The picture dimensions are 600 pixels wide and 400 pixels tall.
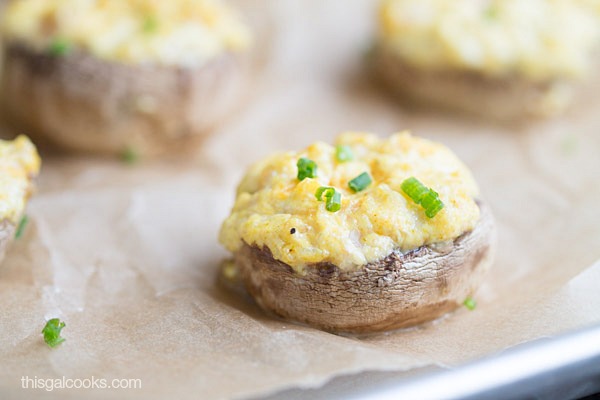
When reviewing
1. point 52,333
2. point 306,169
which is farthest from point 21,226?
point 306,169

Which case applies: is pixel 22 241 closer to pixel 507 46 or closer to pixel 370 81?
pixel 370 81

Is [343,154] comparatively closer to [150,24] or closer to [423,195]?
[423,195]

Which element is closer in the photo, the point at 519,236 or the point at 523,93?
the point at 519,236

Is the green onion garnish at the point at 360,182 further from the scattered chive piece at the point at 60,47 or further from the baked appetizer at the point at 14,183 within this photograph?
the scattered chive piece at the point at 60,47

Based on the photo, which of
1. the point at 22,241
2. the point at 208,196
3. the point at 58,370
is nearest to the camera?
the point at 58,370

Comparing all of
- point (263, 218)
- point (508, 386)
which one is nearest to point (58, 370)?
point (263, 218)

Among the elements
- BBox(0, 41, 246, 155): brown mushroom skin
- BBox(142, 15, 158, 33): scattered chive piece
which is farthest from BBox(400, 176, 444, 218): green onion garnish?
BBox(142, 15, 158, 33): scattered chive piece

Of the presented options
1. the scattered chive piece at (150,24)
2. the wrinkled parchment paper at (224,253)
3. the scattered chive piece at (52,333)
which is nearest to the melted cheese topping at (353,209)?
the wrinkled parchment paper at (224,253)
